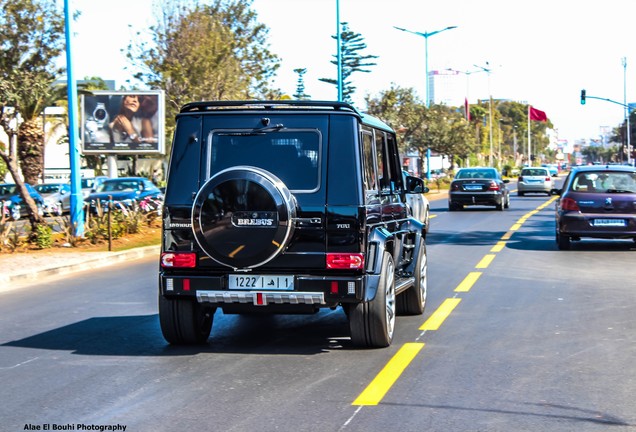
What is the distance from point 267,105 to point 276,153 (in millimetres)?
430

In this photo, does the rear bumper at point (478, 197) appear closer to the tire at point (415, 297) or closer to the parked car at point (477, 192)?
the parked car at point (477, 192)

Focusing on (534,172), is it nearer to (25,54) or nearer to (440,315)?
(25,54)

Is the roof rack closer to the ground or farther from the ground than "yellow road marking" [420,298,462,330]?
farther from the ground

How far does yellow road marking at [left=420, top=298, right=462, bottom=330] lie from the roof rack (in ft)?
8.21

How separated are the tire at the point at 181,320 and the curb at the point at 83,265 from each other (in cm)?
632

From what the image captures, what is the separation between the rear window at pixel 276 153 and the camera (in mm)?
7746

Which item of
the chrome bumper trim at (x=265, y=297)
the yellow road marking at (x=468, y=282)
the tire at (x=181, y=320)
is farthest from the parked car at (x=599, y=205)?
the chrome bumper trim at (x=265, y=297)

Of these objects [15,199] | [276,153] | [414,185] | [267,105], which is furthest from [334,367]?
[15,199]

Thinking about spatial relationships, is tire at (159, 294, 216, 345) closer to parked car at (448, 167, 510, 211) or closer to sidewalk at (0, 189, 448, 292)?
sidewalk at (0, 189, 448, 292)

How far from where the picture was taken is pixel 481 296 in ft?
38.2

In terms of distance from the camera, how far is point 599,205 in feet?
58.7

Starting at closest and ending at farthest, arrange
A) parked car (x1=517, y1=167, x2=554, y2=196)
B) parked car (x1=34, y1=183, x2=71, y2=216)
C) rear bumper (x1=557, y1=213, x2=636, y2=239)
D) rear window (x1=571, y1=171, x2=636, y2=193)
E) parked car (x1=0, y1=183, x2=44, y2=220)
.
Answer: rear bumper (x1=557, y1=213, x2=636, y2=239) < rear window (x1=571, y1=171, x2=636, y2=193) < parked car (x1=0, y1=183, x2=44, y2=220) < parked car (x1=34, y1=183, x2=71, y2=216) < parked car (x1=517, y1=167, x2=554, y2=196)

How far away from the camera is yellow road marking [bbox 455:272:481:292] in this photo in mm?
12370

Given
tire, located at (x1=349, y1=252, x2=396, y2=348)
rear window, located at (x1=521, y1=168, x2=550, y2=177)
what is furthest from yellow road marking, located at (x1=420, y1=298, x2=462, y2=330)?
rear window, located at (x1=521, y1=168, x2=550, y2=177)
